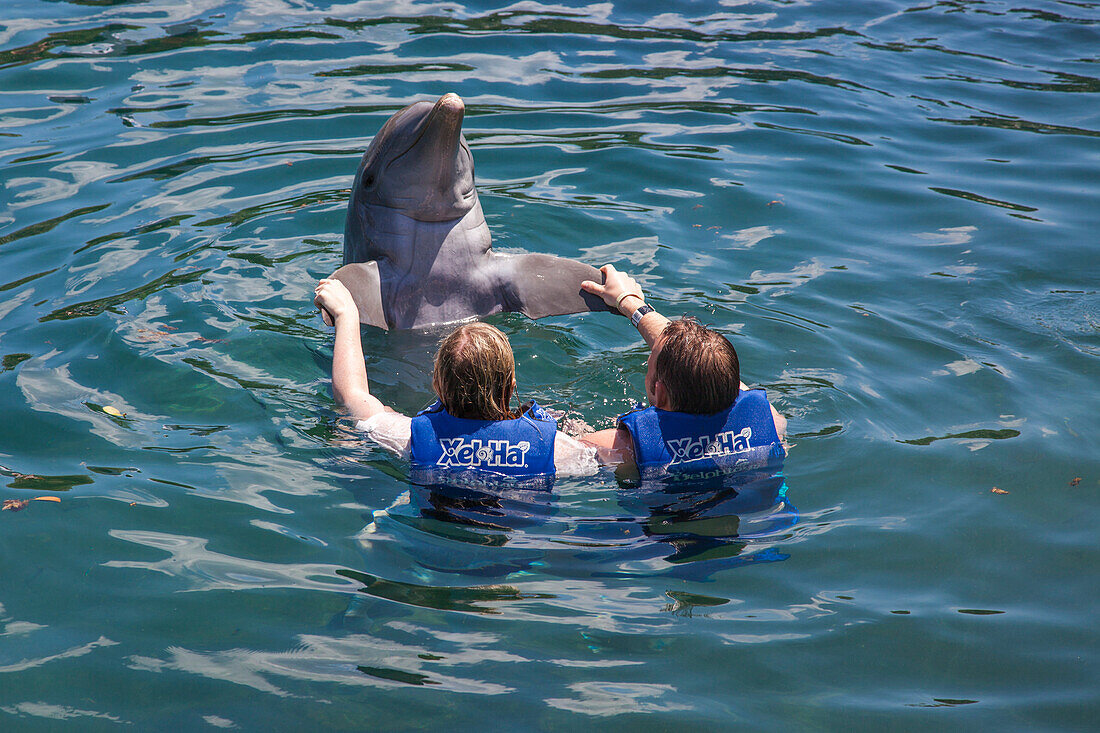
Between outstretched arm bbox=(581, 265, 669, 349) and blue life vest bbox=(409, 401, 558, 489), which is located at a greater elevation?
outstretched arm bbox=(581, 265, 669, 349)

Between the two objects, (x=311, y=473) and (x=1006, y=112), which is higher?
(x=1006, y=112)

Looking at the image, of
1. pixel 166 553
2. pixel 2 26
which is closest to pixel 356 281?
pixel 166 553

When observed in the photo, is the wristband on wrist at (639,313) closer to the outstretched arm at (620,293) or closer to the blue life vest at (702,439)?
the outstretched arm at (620,293)

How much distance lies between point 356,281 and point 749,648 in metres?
3.29

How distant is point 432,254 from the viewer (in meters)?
6.25

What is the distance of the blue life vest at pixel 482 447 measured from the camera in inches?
174

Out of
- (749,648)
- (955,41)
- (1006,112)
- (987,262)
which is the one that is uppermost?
(955,41)

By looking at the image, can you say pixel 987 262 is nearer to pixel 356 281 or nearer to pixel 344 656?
pixel 356 281

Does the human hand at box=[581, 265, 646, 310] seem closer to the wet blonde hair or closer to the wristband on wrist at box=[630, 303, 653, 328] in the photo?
the wristband on wrist at box=[630, 303, 653, 328]

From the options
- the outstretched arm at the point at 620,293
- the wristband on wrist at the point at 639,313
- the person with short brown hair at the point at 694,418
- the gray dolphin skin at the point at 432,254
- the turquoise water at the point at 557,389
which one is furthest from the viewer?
the gray dolphin skin at the point at 432,254

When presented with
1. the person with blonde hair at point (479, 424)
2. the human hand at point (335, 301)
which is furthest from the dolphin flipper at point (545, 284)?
the person with blonde hair at point (479, 424)

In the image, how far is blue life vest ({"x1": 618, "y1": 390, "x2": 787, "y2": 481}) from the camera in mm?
4520

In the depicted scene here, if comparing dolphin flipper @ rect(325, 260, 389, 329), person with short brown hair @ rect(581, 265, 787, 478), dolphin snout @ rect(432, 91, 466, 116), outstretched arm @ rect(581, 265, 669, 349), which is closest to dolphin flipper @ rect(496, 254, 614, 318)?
outstretched arm @ rect(581, 265, 669, 349)

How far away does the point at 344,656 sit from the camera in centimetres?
371
